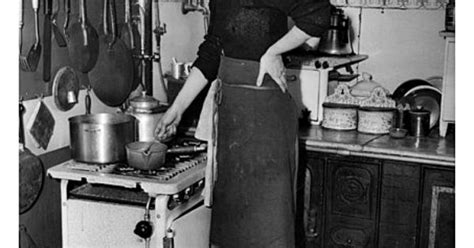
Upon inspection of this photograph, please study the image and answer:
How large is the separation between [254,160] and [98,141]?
60 centimetres

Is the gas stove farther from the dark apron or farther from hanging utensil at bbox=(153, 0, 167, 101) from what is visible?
hanging utensil at bbox=(153, 0, 167, 101)

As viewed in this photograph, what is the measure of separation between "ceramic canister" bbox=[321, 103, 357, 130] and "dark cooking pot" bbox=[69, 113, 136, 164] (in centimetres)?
Result: 107

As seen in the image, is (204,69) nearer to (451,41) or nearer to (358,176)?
(358,176)

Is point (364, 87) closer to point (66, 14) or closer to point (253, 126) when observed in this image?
point (253, 126)

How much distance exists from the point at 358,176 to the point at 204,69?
2.84 feet

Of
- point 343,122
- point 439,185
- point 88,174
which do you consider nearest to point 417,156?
point 439,185

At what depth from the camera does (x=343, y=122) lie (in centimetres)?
321

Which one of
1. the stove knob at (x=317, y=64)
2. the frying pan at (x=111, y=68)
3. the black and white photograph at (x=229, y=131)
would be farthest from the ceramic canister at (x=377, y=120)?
the frying pan at (x=111, y=68)

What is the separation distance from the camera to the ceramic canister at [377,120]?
123 inches

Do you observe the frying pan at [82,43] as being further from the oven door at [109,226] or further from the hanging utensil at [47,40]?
the oven door at [109,226]

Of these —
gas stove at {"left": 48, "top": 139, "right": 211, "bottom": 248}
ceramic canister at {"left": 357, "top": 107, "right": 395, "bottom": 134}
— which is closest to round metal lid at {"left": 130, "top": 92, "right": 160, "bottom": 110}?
gas stove at {"left": 48, "top": 139, "right": 211, "bottom": 248}

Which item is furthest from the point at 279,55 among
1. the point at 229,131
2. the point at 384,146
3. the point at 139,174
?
the point at 384,146

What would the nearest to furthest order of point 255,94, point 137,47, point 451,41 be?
point 255,94, point 451,41, point 137,47
